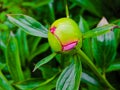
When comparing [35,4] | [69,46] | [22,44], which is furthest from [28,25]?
[35,4]

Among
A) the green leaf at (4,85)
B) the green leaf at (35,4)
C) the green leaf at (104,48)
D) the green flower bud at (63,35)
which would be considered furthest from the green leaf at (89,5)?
the green flower bud at (63,35)

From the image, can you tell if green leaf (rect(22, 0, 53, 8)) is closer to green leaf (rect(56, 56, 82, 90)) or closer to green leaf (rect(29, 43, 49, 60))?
green leaf (rect(29, 43, 49, 60))

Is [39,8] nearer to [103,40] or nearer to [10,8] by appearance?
[10,8]

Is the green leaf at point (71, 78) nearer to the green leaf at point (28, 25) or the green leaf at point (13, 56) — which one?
the green leaf at point (28, 25)


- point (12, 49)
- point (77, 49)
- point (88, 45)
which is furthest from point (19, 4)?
point (77, 49)

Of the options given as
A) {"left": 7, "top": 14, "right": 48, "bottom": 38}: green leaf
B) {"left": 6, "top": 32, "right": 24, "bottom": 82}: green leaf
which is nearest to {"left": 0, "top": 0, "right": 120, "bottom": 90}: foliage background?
{"left": 6, "top": 32, "right": 24, "bottom": 82}: green leaf

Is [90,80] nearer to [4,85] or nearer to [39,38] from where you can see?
[4,85]
